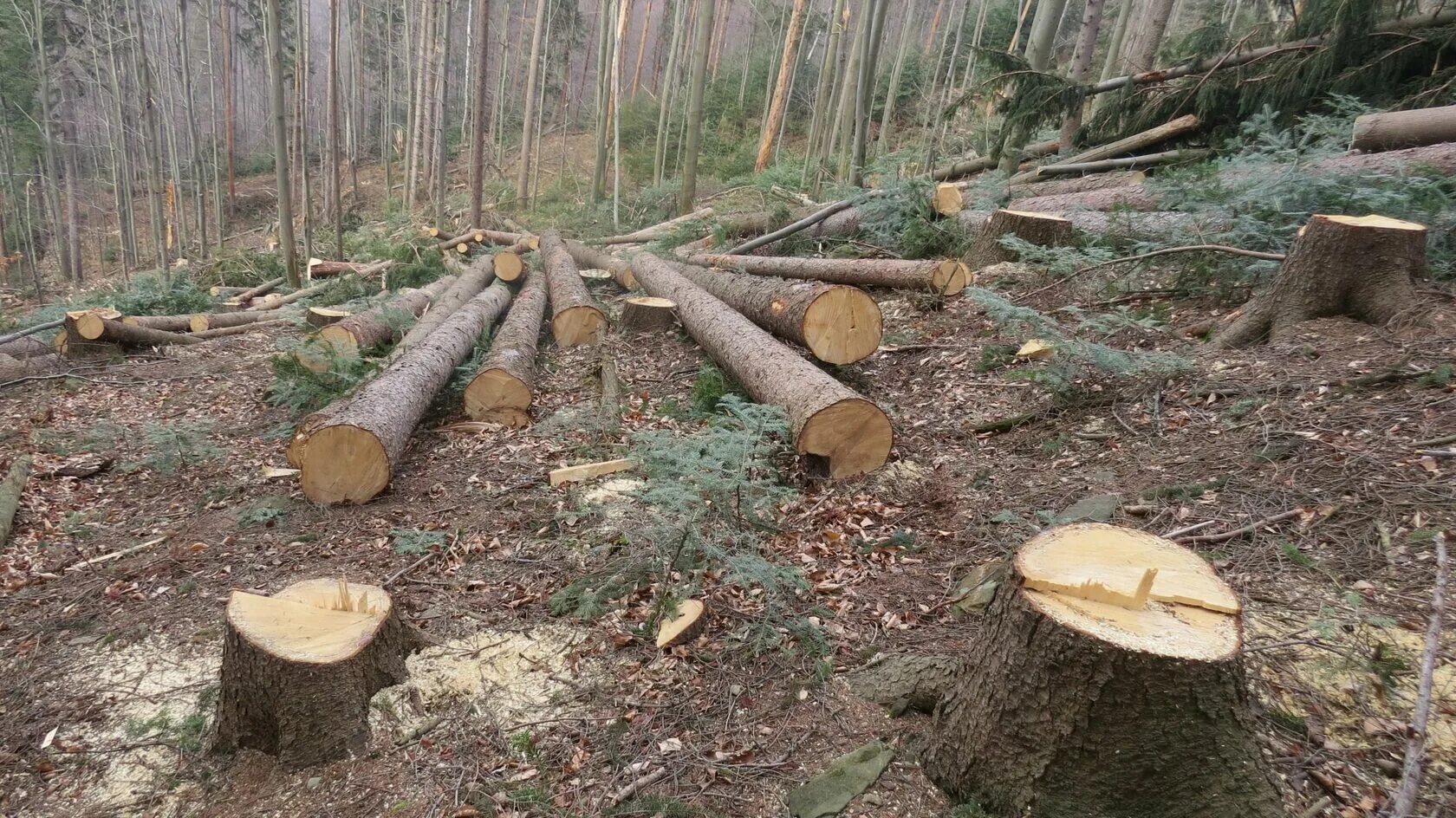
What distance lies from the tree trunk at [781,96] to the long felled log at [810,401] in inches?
581

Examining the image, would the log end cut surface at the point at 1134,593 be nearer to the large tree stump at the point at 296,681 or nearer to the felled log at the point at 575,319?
the large tree stump at the point at 296,681

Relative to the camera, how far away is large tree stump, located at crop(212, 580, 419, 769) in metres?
2.39

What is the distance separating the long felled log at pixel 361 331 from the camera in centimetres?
611

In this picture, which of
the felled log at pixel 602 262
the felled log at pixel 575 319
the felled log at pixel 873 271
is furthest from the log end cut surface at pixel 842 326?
the felled log at pixel 602 262

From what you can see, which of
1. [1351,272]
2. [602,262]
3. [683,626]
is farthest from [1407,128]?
[602,262]

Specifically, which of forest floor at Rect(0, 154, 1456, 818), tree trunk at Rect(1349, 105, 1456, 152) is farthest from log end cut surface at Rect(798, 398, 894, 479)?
tree trunk at Rect(1349, 105, 1456, 152)

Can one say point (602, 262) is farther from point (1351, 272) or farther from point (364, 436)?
point (1351, 272)

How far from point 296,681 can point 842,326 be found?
400 cm

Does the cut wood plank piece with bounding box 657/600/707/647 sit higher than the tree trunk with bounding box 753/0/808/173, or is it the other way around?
the tree trunk with bounding box 753/0/808/173

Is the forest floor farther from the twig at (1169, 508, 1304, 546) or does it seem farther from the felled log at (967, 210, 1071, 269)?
the felled log at (967, 210, 1071, 269)

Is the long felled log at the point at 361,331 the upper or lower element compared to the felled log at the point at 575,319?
lower

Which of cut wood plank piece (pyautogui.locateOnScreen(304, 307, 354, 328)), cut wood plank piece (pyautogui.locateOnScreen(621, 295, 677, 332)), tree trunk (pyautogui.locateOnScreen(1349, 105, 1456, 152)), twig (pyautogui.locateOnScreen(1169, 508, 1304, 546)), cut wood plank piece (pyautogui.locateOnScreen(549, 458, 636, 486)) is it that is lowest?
cut wood plank piece (pyautogui.locateOnScreen(304, 307, 354, 328))

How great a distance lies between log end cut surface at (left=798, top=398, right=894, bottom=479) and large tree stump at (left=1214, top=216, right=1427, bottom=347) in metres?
2.52

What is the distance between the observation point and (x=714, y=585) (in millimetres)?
3332
